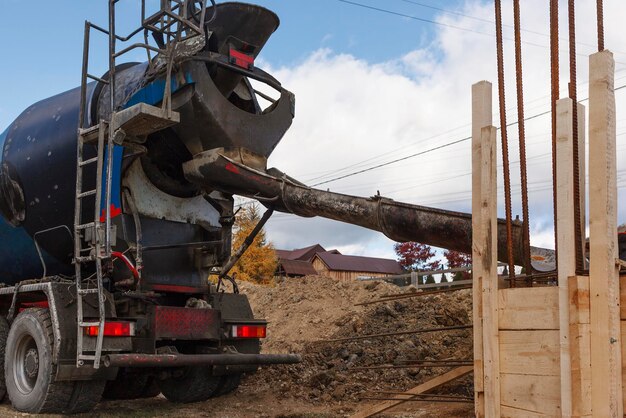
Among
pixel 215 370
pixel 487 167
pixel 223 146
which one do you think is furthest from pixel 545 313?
pixel 215 370

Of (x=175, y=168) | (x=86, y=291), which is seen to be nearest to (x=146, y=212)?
(x=175, y=168)

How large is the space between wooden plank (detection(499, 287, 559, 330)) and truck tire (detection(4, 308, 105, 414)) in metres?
4.41

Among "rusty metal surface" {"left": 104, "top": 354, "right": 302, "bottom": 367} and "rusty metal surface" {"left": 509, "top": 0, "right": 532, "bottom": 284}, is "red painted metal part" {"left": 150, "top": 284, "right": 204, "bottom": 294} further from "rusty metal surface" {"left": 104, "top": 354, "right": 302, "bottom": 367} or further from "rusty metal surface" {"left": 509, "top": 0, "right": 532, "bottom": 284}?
"rusty metal surface" {"left": 509, "top": 0, "right": 532, "bottom": 284}

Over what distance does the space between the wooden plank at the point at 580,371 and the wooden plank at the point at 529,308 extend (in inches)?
5.9

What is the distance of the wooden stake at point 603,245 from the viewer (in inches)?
128

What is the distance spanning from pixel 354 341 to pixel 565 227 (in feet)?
21.7

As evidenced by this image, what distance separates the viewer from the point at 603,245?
3266 millimetres

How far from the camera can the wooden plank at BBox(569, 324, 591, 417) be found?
10.6 ft

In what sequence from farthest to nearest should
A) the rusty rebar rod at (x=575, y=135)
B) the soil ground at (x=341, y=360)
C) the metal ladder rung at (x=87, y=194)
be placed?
the soil ground at (x=341, y=360) < the metal ladder rung at (x=87, y=194) < the rusty rebar rod at (x=575, y=135)

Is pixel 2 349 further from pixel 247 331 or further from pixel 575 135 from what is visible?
pixel 575 135

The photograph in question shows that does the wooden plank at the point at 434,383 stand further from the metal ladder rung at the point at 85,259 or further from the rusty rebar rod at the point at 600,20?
the metal ladder rung at the point at 85,259

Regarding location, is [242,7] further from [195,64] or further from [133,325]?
[133,325]

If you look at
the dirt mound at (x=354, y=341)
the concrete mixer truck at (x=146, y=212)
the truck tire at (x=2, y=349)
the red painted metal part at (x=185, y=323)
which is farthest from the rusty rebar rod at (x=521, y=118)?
the truck tire at (x=2, y=349)

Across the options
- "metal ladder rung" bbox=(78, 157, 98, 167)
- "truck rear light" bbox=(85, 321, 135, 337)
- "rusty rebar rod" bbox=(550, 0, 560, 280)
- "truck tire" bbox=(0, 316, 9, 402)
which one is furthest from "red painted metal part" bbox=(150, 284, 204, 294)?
"rusty rebar rod" bbox=(550, 0, 560, 280)
